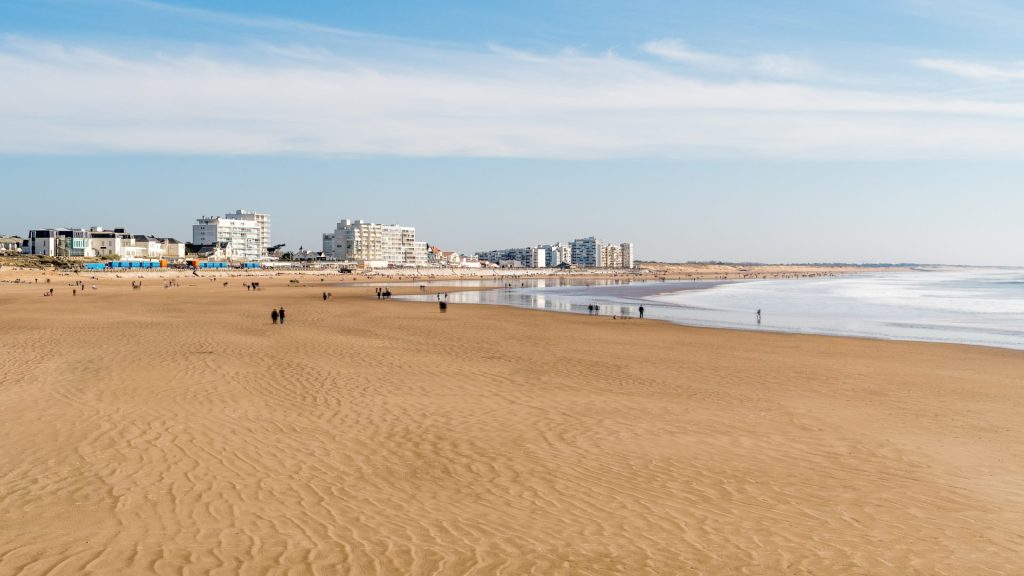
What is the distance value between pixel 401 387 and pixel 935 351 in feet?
64.7

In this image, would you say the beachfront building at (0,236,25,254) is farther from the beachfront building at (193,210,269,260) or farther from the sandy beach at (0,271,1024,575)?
the sandy beach at (0,271,1024,575)

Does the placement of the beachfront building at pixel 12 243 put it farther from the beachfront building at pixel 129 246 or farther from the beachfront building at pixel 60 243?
the beachfront building at pixel 129 246

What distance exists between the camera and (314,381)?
1648 centimetres

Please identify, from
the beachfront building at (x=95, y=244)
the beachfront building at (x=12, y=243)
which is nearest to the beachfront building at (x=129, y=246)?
the beachfront building at (x=95, y=244)

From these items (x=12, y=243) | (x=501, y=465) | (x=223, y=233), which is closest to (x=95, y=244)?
(x=12, y=243)

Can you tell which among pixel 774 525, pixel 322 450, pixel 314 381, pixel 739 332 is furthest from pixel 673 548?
pixel 739 332

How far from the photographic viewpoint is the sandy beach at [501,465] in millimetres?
6688

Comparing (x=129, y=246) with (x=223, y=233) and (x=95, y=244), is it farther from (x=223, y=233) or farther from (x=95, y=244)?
(x=223, y=233)

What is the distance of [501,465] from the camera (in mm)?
9812

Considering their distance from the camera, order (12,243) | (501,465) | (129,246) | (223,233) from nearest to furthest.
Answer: (501,465) < (12,243) < (129,246) < (223,233)

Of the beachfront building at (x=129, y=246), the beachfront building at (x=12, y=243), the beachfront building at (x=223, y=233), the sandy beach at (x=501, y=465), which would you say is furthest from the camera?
the beachfront building at (x=223, y=233)

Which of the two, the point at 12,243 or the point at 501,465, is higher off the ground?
the point at 12,243

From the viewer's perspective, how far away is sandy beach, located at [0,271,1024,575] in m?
6.69

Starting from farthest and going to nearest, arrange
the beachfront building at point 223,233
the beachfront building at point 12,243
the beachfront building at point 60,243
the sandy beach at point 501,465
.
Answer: the beachfront building at point 223,233 < the beachfront building at point 12,243 < the beachfront building at point 60,243 < the sandy beach at point 501,465
